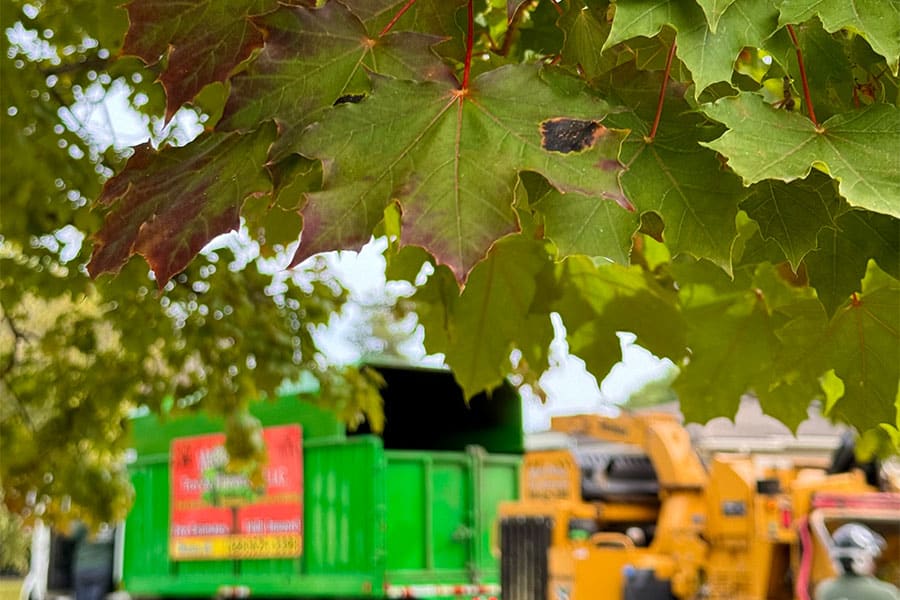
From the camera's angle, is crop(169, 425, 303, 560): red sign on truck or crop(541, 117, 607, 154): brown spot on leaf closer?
crop(541, 117, 607, 154): brown spot on leaf

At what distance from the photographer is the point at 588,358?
90.0 inches

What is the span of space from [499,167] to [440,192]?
0.07 meters

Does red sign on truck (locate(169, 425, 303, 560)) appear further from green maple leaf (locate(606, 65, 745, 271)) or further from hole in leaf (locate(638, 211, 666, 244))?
green maple leaf (locate(606, 65, 745, 271))

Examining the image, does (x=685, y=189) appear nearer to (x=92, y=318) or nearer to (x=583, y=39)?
(x=583, y=39)

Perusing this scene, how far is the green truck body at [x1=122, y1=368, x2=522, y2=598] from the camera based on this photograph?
10.4 meters

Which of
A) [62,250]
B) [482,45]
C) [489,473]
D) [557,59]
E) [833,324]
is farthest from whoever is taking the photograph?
[489,473]

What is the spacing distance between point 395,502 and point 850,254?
940 cm

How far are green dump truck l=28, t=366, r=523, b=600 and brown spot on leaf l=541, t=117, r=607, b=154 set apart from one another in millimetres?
9226

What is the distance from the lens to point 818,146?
1.25 meters

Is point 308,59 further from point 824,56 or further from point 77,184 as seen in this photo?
point 77,184

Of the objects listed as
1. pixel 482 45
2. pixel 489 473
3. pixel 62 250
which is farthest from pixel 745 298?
pixel 489 473

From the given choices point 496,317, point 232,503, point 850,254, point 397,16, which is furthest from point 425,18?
point 232,503

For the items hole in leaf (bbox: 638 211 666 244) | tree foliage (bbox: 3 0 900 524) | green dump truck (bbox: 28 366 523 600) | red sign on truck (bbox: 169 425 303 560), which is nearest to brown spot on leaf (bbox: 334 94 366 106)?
tree foliage (bbox: 3 0 900 524)

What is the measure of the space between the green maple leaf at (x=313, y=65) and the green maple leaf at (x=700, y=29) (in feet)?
0.77
